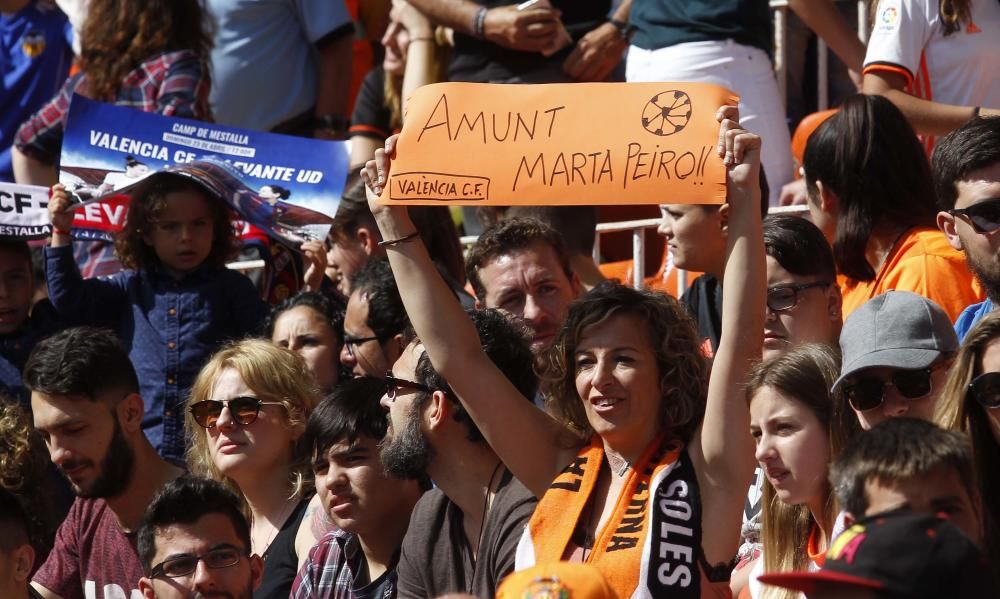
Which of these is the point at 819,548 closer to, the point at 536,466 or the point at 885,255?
the point at 536,466

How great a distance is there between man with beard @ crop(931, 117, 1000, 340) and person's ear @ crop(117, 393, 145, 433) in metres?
2.79

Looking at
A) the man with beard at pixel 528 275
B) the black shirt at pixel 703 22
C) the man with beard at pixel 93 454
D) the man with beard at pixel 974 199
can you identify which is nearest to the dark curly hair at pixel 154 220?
the man with beard at pixel 93 454

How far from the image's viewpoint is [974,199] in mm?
4324

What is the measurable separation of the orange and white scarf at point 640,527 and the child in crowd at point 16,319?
9.65ft

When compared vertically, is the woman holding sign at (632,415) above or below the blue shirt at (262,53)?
below

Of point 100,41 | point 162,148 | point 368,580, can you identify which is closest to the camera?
point 368,580

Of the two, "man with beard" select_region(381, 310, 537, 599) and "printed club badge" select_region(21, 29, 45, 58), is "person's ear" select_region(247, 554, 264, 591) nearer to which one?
"man with beard" select_region(381, 310, 537, 599)

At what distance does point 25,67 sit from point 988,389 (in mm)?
6164

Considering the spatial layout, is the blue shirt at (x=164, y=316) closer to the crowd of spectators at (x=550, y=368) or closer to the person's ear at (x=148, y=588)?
the crowd of spectators at (x=550, y=368)

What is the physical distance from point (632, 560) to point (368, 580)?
3.52ft

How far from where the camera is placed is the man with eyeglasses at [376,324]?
5.80 m

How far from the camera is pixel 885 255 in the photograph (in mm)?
4883

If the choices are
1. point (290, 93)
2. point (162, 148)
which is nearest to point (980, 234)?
point (162, 148)

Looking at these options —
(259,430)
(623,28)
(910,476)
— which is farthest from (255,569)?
(623,28)
